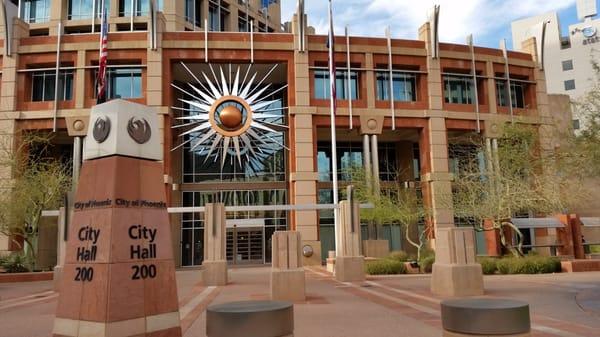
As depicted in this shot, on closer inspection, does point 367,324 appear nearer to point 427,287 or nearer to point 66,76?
point 427,287

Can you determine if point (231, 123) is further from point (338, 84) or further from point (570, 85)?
point (570, 85)

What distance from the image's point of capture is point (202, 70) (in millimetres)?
36188

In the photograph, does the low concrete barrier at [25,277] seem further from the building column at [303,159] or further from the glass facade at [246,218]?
the building column at [303,159]

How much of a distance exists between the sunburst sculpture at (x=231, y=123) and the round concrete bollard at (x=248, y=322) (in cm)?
2731

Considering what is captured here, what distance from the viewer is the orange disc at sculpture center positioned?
33.1m

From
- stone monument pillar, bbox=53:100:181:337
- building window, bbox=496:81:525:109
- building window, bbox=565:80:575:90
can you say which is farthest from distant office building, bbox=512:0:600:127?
stone monument pillar, bbox=53:100:181:337

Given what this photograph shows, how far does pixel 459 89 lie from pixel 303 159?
574 inches

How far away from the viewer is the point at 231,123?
33.2 metres

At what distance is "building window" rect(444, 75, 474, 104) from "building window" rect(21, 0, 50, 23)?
35.2 metres

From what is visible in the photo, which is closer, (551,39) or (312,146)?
(312,146)

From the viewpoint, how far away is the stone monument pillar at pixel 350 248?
19.9 metres

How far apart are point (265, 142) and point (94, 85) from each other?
12757mm

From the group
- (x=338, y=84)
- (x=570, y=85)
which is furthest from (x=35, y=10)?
(x=570, y=85)

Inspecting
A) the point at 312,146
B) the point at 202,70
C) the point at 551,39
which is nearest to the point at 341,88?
the point at 312,146
